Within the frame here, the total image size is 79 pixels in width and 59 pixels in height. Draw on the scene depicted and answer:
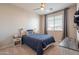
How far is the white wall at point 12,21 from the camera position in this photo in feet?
4.07

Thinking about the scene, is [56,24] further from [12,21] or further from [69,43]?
[12,21]

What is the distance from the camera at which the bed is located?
4.32 feet

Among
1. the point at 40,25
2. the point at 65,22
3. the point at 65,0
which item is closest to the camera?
the point at 65,0

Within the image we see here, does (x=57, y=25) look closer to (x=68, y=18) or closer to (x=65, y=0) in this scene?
(x=68, y=18)

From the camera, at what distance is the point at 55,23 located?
138 cm

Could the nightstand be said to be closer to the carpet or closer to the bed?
the bed

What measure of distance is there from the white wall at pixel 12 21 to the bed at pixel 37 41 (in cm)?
15

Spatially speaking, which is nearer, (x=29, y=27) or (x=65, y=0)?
(x=65, y=0)

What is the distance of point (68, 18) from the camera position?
1283 mm

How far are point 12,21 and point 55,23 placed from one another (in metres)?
0.69
